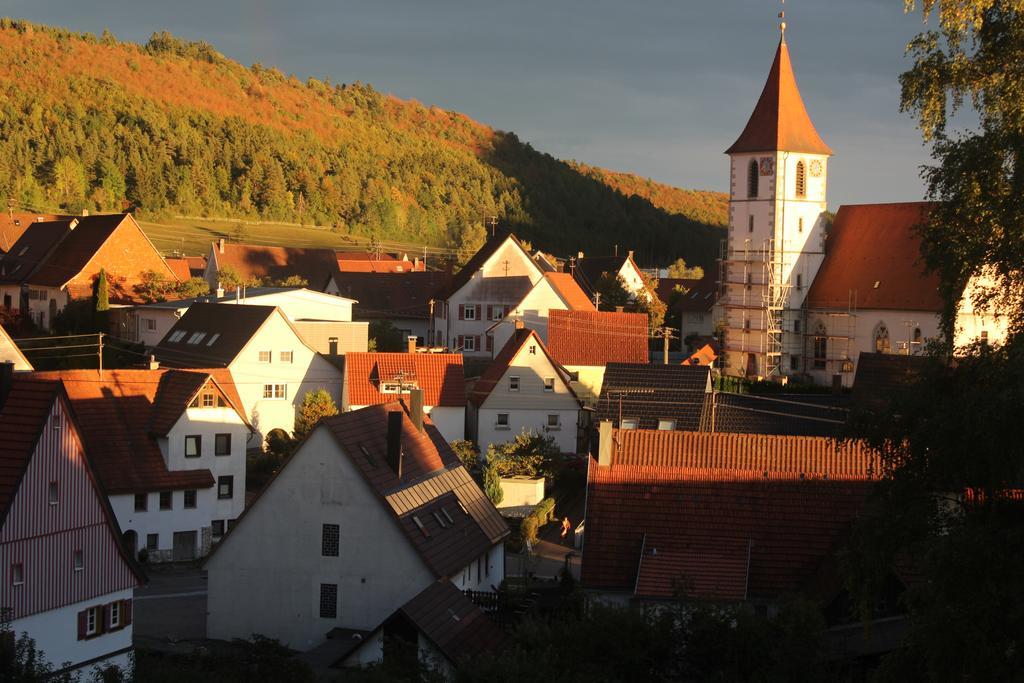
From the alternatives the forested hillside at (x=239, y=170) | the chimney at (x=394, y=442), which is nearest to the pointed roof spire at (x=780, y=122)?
the chimney at (x=394, y=442)

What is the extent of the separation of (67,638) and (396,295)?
188 ft

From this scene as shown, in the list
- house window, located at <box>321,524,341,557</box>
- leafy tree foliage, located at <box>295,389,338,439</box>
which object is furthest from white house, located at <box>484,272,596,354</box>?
house window, located at <box>321,524,341,557</box>

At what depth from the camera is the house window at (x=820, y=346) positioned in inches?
2830

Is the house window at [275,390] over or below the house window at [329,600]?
over

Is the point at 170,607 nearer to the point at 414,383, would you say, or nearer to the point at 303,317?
the point at 414,383

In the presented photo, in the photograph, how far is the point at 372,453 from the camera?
30.9 m

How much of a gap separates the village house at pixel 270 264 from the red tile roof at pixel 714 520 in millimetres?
62585

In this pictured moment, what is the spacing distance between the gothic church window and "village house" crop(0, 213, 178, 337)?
110ft

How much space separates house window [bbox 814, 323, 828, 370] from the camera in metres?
71.9

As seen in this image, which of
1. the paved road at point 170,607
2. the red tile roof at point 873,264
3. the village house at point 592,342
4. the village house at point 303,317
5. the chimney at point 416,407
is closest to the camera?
the paved road at point 170,607

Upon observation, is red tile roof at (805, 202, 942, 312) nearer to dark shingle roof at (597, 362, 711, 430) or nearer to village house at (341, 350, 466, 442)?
dark shingle roof at (597, 362, 711, 430)

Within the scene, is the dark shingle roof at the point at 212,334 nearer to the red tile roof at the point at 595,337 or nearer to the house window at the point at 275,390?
the house window at the point at 275,390

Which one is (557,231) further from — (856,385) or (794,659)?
(794,659)

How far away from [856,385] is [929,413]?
3383 cm
